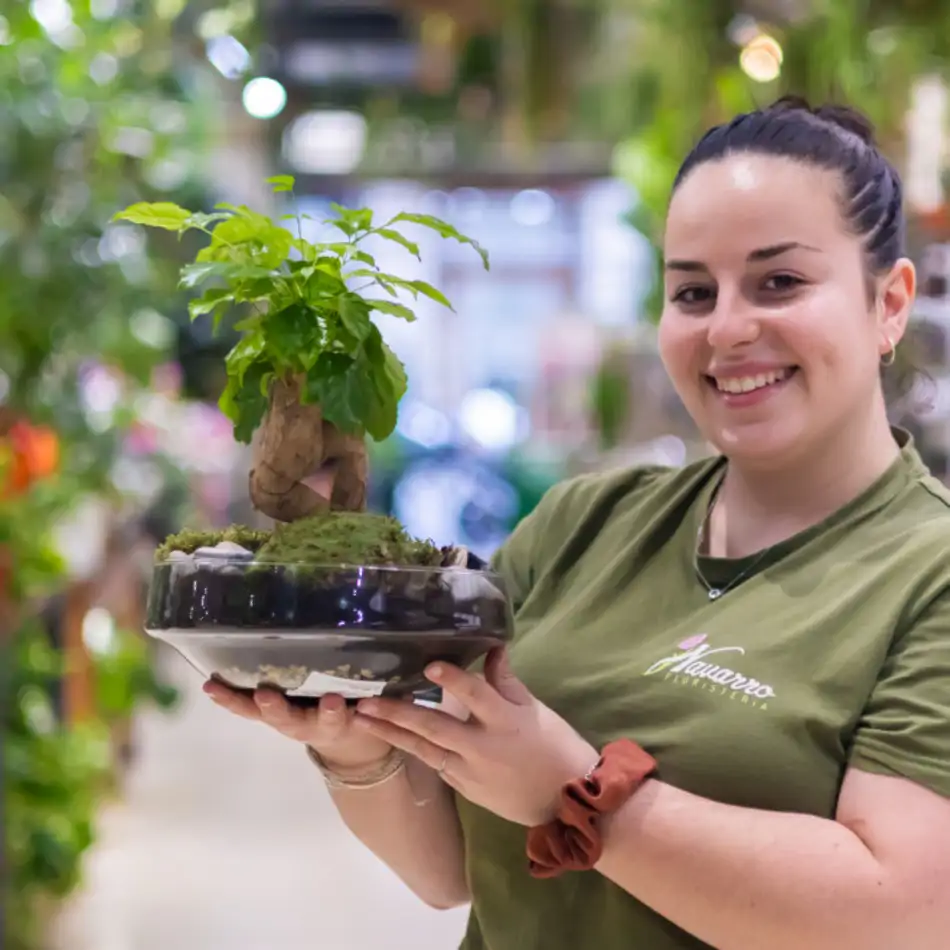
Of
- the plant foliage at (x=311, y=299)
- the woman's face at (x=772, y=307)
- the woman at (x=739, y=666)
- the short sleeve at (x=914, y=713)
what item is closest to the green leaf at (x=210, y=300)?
the plant foliage at (x=311, y=299)

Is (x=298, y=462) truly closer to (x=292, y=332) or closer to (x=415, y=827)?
(x=292, y=332)

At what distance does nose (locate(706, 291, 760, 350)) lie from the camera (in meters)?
1.26

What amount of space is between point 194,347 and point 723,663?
2.85 metres

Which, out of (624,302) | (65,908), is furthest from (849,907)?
(624,302)

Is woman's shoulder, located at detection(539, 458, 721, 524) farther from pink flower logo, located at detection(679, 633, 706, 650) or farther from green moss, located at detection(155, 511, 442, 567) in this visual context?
green moss, located at detection(155, 511, 442, 567)

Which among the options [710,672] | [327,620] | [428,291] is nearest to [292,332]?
[428,291]

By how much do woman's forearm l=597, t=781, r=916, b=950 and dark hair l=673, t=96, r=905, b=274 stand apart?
54 centimetres

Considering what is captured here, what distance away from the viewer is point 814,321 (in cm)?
125

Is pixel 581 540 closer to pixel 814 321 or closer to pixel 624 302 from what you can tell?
pixel 814 321

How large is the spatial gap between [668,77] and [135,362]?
1827 mm

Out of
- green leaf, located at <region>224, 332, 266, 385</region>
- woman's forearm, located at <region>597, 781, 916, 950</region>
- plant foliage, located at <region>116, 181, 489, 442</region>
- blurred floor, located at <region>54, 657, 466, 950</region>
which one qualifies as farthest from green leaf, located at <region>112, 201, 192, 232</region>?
blurred floor, located at <region>54, 657, 466, 950</region>

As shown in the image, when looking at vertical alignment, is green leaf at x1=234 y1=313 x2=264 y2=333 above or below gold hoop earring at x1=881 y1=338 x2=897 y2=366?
below

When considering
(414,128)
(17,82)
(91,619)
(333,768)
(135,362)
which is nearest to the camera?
(333,768)

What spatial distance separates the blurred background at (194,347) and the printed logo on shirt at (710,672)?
1.28 ft
